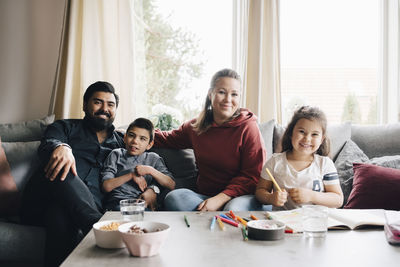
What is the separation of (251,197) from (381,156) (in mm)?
1003

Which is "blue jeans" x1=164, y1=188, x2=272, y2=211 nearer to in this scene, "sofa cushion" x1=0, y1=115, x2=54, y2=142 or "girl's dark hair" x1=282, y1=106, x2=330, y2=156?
"girl's dark hair" x1=282, y1=106, x2=330, y2=156

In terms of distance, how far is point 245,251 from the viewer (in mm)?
1011

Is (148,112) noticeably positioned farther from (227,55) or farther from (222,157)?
(222,157)

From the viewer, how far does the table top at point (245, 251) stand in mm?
940

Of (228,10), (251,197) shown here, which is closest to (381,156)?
(251,197)

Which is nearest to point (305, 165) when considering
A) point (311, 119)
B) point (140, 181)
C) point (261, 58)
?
point (311, 119)

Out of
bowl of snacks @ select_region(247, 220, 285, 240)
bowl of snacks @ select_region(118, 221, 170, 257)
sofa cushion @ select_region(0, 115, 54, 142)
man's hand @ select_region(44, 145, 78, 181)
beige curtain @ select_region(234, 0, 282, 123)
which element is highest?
beige curtain @ select_region(234, 0, 282, 123)

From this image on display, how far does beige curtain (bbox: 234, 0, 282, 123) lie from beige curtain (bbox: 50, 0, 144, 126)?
0.92m

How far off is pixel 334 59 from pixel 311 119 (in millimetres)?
1728

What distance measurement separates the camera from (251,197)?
1.90m

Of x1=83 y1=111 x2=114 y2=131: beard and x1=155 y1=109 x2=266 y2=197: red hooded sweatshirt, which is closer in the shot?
x1=155 y1=109 x2=266 y2=197: red hooded sweatshirt

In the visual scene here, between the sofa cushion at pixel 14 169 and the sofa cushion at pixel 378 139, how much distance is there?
2.05m

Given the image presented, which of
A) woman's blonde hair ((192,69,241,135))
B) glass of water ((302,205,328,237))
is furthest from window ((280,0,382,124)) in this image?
glass of water ((302,205,328,237))

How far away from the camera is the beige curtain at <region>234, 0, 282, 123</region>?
3012mm
